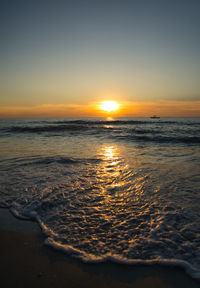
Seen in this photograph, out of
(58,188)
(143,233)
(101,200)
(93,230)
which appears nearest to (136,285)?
(143,233)

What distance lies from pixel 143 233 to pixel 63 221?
135 centimetres

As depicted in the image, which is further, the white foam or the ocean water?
the ocean water

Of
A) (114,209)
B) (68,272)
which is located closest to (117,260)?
(68,272)

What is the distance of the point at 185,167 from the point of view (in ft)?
20.1

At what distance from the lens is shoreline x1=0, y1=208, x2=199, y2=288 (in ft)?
6.21

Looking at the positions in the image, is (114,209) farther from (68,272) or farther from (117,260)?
(68,272)

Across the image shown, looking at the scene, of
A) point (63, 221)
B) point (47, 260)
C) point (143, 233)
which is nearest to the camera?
point (47, 260)

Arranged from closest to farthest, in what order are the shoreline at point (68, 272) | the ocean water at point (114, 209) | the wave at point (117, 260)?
the shoreline at point (68, 272), the wave at point (117, 260), the ocean water at point (114, 209)

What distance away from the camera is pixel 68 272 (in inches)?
80.1

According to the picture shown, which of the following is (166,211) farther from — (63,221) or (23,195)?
(23,195)

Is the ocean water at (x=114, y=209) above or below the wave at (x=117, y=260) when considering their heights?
above

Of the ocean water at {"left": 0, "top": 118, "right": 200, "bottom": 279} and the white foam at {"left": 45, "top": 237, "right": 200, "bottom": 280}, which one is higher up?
the ocean water at {"left": 0, "top": 118, "right": 200, "bottom": 279}

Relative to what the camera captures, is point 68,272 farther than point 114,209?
No

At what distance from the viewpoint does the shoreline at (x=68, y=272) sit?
74.5 inches
